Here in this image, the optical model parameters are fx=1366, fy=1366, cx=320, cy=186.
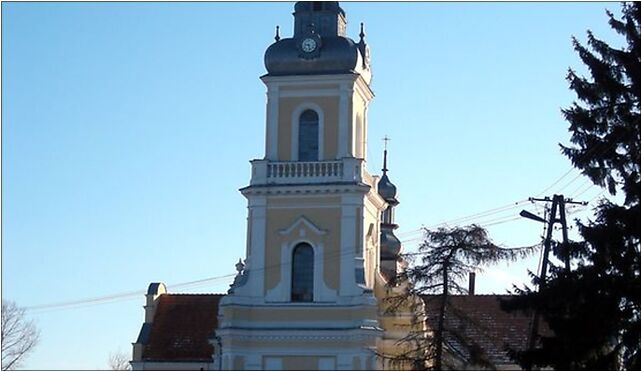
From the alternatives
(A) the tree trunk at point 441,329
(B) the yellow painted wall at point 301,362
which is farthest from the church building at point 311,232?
(A) the tree trunk at point 441,329

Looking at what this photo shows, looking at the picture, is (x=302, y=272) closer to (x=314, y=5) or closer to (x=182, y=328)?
(x=314, y=5)

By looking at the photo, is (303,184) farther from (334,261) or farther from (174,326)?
(174,326)

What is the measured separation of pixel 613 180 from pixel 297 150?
59.6 ft

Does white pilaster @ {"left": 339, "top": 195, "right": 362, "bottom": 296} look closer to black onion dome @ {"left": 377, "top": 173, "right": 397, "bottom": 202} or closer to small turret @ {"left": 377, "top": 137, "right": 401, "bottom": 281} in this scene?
small turret @ {"left": 377, "top": 137, "right": 401, "bottom": 281}

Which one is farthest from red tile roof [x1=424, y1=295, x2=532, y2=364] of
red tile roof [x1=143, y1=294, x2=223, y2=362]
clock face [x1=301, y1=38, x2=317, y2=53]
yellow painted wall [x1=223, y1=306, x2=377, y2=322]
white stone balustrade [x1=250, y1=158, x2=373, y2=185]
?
red tile roof [x1=143, y1=294, x2=223, y2=362]

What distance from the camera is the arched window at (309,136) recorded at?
44625 mm

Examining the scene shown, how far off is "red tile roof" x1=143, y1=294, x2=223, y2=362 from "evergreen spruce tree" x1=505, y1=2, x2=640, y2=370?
2523 cm

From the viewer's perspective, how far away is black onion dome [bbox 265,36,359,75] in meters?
44.8

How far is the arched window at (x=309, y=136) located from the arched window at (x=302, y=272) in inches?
116

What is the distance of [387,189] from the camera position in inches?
2322

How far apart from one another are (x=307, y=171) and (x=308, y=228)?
1849 mm

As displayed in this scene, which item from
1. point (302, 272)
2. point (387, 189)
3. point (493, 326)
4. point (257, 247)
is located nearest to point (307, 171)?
point (257, 247)

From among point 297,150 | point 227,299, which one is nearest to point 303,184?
point 297,150

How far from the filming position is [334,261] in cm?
4362
